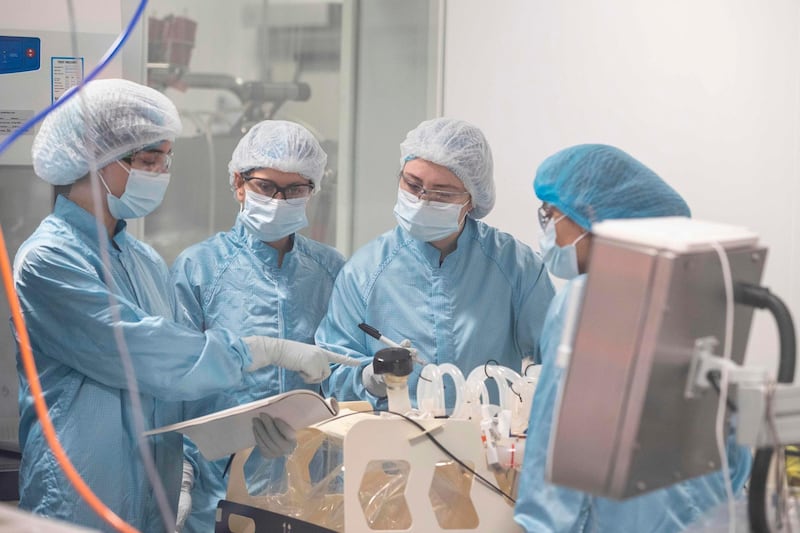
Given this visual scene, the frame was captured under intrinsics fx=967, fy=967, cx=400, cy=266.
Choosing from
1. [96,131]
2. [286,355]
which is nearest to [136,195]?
[96,131]

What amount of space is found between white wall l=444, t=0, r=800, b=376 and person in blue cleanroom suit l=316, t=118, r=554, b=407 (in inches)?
19.4

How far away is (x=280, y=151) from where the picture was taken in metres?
2.22

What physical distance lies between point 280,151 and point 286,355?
0.55 meters

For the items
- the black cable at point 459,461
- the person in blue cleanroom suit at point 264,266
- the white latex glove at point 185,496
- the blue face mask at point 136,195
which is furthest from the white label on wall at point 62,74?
the black cable at point 459,461

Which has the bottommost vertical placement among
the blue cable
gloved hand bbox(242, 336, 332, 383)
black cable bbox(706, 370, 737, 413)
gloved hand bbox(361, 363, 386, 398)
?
gloved hand bbox(361, 363, 386, 398)

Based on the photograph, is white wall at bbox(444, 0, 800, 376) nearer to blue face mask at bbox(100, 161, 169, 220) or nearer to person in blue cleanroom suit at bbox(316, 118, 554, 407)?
person in blue cleanroom suit at bbox(316, 118, 554, 407)

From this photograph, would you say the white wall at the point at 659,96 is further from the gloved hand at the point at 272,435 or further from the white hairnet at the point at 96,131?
the white hairnet at the point at 96,131

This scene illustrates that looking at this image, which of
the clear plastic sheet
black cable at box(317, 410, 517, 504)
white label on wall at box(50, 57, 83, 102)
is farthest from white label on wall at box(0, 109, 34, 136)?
black cable at box(317, 410, 517, 504)

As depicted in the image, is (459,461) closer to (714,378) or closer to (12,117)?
(714,378)

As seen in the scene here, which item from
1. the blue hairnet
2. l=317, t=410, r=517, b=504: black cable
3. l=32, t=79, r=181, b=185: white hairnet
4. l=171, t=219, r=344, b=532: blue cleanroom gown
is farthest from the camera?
l=171, t=219, r=344, b=532: blue cleanroom gown

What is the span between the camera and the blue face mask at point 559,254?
157cm

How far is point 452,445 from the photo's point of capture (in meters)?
1.69

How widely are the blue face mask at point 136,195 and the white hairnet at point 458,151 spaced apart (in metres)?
0.60

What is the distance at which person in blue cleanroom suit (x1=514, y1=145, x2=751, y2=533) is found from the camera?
1293 millimetres
